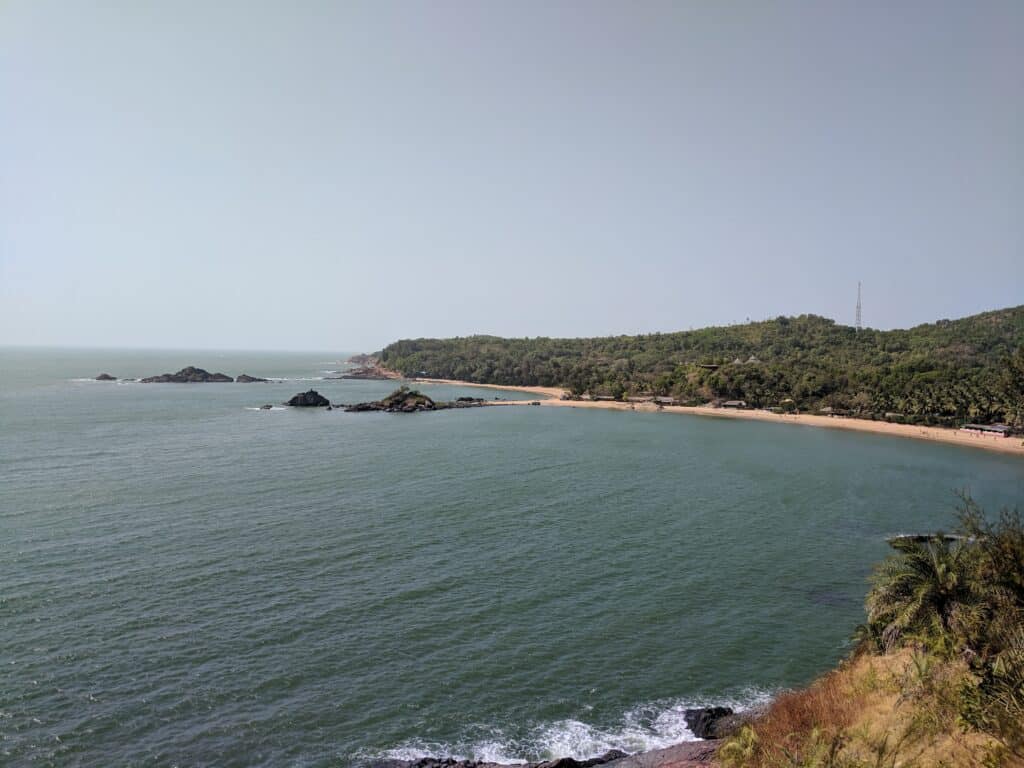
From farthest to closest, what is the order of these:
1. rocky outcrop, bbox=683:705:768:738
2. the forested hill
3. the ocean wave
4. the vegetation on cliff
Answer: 1. the forested hill
2. rocky outcrop, bbox=683:705:768:738
3. the ocean wave
4. the vegetation on cliff

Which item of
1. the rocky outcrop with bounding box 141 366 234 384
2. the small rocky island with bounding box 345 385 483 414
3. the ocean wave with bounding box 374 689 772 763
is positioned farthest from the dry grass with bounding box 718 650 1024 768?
the rocky outcrop with bounding box 141 366 234 384

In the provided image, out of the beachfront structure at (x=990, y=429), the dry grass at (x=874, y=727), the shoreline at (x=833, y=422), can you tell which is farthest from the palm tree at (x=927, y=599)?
the beachfront structure at (x=990, y=429)

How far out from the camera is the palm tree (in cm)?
2141

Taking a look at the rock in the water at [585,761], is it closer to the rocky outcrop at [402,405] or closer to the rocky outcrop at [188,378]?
the rocky outcrop at [402,405]

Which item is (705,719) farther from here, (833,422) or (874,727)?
(833,422)

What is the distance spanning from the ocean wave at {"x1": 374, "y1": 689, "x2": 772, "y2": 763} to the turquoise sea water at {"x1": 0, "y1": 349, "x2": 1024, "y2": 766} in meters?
0.10

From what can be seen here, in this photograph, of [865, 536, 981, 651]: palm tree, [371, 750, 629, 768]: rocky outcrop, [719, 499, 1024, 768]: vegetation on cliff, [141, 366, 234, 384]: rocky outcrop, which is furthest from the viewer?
[141, 366, 234, 384]: rocky outcrop

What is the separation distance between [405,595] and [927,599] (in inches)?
933

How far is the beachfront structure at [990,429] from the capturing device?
98188mm

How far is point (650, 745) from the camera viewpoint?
71.7 ft

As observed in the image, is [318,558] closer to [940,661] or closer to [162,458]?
[940,661]

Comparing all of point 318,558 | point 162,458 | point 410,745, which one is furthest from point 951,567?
point 162,458

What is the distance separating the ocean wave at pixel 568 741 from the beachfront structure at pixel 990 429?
333 feet

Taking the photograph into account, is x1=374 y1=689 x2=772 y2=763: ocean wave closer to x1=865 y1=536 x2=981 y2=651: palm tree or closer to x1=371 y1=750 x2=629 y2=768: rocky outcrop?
x1=371 y1=750 x2=629 y2=768: rocky outcrop
